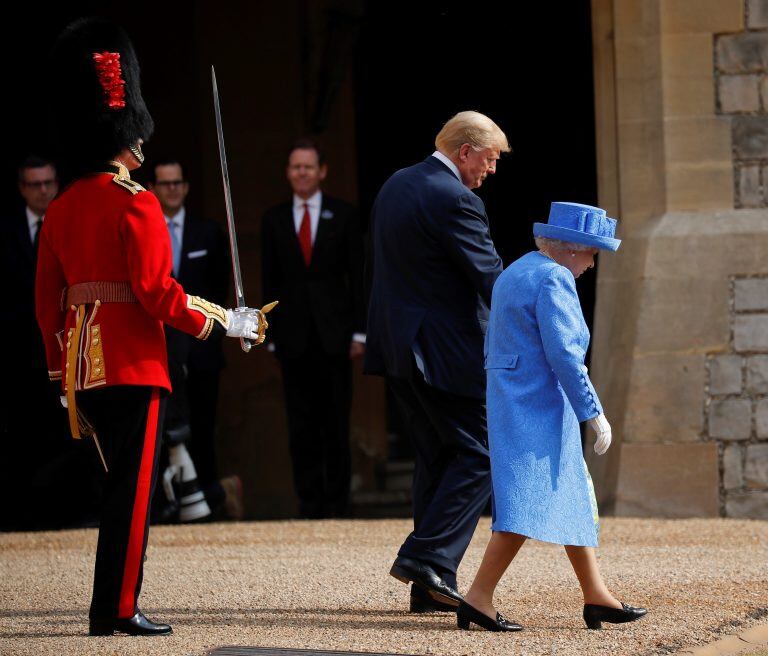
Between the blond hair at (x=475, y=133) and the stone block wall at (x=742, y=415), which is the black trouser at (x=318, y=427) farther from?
the blond hair at (x=475, y=133)

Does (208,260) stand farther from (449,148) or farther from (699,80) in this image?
(449,148)

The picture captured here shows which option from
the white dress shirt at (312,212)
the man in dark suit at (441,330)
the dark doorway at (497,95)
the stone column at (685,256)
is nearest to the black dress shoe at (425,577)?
the man in dark suit at (441,330)

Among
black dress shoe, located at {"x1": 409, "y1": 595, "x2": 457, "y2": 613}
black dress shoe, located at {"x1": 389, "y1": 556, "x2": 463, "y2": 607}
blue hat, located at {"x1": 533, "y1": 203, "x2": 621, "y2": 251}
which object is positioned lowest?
black dress shoe, located at {"x1": 409, "y1": 595, "x2": 457, "y2": 613}

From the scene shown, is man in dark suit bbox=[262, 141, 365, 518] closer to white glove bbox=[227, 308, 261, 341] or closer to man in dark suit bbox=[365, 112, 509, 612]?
man in dark suit bbox=[365, 112, 509, 612]

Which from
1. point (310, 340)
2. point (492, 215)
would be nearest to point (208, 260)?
point (310, 340)

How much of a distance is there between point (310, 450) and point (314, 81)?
3.09 meters

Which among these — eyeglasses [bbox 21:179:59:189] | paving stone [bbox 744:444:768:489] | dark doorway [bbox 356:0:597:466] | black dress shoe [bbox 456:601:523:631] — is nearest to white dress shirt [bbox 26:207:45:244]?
eyeglasses [bbox 21:179:59:189]

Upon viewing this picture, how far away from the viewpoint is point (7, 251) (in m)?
8.50

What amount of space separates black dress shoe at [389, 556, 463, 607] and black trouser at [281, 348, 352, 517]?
3.30m

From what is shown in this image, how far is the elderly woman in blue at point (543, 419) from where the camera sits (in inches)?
197

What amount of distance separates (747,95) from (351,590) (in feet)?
12.2

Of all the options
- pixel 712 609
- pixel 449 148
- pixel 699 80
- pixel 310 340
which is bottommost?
pixel 712 609

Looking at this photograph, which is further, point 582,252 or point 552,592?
point 552,592

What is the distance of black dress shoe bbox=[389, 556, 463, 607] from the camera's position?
17.7 ft
